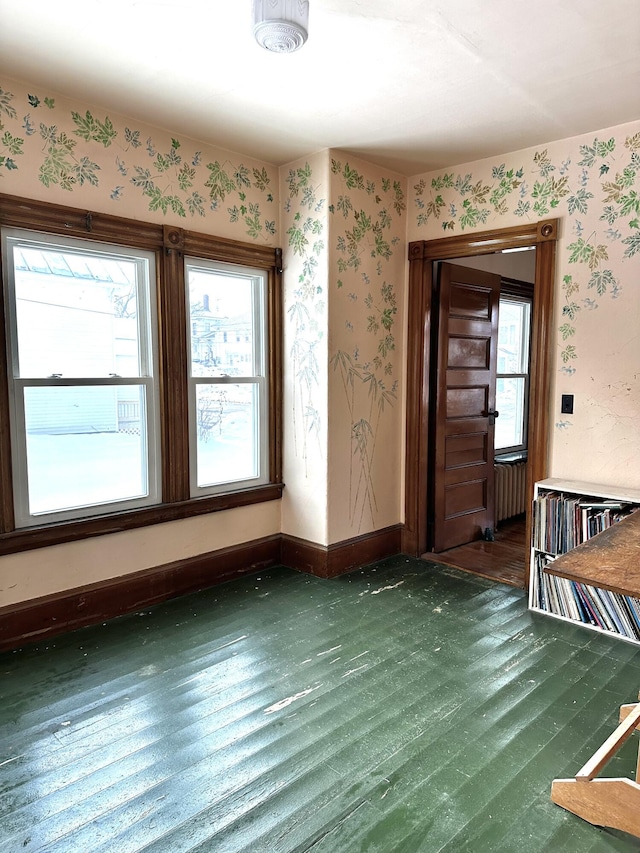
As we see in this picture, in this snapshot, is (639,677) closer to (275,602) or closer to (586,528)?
(586,528)

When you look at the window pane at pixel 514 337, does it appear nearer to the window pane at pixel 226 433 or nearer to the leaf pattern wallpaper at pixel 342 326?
the leaf pattern wallpaper at pixel 342 326

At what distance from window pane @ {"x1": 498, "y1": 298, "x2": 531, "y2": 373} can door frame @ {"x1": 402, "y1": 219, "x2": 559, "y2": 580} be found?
4.35 feet

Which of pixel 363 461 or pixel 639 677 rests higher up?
pixel 363 461

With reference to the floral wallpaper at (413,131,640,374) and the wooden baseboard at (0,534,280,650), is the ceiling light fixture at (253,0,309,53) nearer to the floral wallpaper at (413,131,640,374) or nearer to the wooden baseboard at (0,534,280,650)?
the floral wallpaper at (413,131,640,374)

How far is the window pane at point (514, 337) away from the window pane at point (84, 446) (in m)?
3.51

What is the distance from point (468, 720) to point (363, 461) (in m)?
1.94

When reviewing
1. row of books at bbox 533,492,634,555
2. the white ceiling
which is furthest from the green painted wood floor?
the white ceiling

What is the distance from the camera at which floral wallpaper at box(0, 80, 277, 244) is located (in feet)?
8.75

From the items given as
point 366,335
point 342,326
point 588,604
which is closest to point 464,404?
point 366,335

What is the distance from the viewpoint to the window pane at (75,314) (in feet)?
9.10

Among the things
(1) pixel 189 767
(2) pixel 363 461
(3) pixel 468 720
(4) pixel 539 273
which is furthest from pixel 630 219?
(1) pixel 189 767

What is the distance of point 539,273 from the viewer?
338cm

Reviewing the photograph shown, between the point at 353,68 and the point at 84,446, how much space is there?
2244 mm

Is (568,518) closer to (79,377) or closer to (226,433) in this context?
(226,433)
